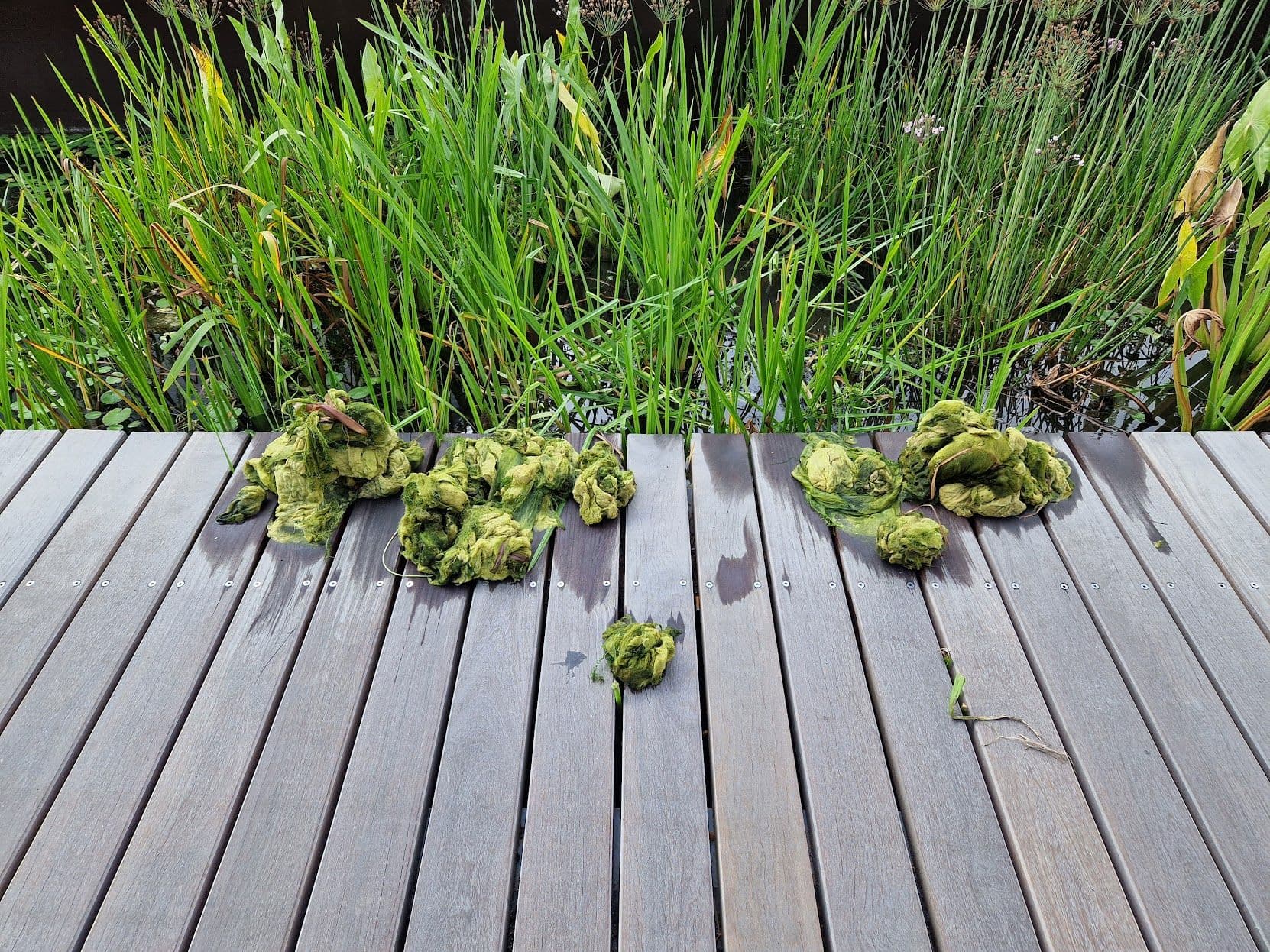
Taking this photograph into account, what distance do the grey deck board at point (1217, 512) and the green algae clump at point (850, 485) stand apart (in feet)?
1.87

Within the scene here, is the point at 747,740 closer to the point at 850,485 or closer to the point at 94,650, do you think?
the point at 850,485

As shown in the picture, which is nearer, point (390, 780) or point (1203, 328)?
point (390, 780)

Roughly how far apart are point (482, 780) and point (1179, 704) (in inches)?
42.2

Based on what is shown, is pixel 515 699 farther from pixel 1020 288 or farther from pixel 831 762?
pixel 1020 288

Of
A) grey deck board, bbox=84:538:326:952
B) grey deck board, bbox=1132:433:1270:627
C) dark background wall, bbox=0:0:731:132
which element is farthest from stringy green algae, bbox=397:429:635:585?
dark background wall, bbox=0:0:731:132

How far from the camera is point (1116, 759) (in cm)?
119

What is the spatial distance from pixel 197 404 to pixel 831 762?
1714 millimetres

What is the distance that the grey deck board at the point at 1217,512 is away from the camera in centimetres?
146

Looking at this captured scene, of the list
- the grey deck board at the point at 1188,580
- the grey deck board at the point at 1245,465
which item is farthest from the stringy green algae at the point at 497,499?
the grey deck board at the point at 1245,465

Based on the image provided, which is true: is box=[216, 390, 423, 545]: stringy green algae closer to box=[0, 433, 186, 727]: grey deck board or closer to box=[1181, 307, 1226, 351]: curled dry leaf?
box=[0, 433, 186, 727]: grey deck board

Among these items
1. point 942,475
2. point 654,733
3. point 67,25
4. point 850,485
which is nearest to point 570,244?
point 850,485

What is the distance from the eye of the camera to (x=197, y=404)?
2025 millimetres

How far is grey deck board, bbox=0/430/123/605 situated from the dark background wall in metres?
2.47

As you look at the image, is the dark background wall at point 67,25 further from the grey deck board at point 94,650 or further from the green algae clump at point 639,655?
the green algae clump at point 639,655
